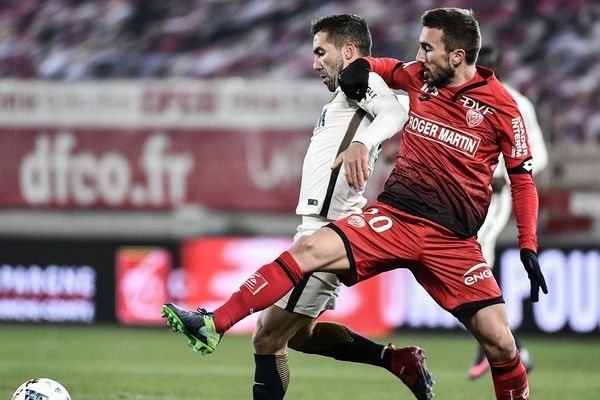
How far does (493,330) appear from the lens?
14.7 ft

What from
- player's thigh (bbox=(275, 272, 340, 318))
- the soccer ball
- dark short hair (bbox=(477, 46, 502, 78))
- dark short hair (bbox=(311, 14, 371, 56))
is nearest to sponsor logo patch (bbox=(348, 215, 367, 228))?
player's thigh (bbox=(275, 272, 340, 318))

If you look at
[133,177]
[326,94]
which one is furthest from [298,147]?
[133,177]

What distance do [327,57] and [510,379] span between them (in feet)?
5.19

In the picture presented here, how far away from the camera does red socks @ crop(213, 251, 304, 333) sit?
13.9 feet

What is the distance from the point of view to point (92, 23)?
13.5 m

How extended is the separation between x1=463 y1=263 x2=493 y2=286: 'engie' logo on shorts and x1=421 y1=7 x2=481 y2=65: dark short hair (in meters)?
0.83

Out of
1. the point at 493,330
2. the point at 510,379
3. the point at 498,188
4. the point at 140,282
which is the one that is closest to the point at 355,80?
the point at 493,330

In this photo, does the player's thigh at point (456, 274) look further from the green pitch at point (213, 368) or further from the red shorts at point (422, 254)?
the green pitch at point (213, 368)

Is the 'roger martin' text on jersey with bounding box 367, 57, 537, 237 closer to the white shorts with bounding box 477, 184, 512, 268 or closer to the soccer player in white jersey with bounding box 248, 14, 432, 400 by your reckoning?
the soccer player in white jersey with bounding box 248, 14, 432, 400

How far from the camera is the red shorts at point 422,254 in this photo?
4.46 m

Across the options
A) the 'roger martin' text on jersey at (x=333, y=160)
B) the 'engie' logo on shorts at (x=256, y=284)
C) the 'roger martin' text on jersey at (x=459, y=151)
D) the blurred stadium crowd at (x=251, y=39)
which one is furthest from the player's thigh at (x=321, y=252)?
the blurred stadium crowd at (x=251, y=39)

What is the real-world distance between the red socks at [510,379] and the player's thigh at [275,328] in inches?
33.2

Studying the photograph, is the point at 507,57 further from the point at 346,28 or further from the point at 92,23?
the point at 346,28

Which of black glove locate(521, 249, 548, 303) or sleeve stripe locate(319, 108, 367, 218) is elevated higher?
sleeve stripe locate(319, 108, 367, 218)
